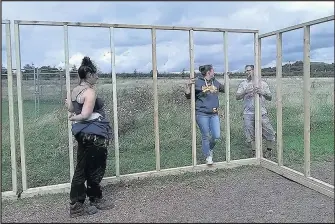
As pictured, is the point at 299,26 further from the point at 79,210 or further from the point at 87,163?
the point at 79,210

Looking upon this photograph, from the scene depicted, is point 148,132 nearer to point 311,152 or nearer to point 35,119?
point 35,119

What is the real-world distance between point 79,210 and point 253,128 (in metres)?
3.66

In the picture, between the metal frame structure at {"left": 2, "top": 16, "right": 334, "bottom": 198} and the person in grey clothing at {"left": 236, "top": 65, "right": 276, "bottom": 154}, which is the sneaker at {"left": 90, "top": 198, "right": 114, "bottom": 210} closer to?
the metal frame structure at {"left": 2, "top": 16, "right": 334, "bottom": 198}

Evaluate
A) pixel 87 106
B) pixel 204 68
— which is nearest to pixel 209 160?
pixel 204 68

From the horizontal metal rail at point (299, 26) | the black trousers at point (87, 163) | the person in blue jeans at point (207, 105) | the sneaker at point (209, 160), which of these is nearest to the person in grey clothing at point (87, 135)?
the black trousers at point (87, 163)

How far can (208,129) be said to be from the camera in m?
6.15

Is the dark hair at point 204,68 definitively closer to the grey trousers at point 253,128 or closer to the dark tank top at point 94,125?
the grey trousers at point 253,128

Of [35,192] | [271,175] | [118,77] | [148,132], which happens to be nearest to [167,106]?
[148,132]

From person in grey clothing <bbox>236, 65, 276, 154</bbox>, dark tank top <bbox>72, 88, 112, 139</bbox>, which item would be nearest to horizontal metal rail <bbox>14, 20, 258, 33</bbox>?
person in grey clothing <bbox>236, 65, 276, 154</bbox>

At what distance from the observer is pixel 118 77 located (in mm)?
5523

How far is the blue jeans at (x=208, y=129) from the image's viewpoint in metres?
6.10

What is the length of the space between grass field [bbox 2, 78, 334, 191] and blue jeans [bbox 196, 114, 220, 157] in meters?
0.31

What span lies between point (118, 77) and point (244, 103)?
2.50 m

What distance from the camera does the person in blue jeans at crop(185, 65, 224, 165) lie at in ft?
19.7
